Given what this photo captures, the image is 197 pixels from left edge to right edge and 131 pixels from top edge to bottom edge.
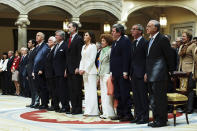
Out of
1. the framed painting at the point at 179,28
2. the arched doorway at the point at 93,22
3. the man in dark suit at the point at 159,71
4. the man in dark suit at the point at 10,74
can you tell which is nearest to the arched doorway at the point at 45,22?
the arched doorway at the point at 93,22

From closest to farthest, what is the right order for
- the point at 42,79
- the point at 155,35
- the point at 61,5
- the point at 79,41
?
1. the point at 155,35
2. the point at 79,41
3. the point at 42,79
4. the point at 61,5

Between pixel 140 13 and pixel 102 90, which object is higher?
pixel 140 13

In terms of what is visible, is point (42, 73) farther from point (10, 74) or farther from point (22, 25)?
point (22, 25)

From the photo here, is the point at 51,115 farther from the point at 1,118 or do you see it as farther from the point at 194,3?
the point at 194,3

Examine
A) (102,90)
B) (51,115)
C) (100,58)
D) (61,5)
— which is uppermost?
(61,5)

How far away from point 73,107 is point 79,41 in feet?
4.66

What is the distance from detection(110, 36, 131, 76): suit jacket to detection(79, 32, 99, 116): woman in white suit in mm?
705

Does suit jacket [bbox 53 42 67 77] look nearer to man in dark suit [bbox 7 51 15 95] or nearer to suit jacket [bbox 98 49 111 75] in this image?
suit jacket [bbox 98 49 111 75]

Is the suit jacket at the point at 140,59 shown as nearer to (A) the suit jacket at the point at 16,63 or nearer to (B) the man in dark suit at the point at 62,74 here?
(B) the man in dark suit at the point at 62,74

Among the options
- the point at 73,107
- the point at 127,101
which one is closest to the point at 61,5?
the point at 73,107

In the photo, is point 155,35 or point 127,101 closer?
point 155,35

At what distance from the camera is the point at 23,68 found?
1498cm

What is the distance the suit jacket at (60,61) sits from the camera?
938 centimetres

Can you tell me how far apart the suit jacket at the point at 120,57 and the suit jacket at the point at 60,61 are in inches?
67.3
